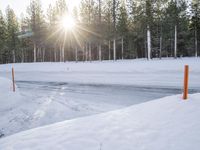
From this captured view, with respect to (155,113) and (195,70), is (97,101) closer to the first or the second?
(155,113)

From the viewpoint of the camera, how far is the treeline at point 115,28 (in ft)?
124

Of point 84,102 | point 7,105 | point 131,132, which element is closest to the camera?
point 131,132

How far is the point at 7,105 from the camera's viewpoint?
10195 mm

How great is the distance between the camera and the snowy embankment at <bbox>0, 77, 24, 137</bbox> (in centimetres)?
814

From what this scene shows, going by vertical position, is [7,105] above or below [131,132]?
below

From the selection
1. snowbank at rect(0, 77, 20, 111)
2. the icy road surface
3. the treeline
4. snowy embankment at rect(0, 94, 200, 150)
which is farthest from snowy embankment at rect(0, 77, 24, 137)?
the treeline

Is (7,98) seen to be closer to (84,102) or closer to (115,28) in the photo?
(84,102)

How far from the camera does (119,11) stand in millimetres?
39938

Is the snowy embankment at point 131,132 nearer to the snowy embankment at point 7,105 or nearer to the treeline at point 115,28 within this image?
the snowy embankment at point 7,105

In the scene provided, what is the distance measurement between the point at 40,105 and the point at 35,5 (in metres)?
46.3

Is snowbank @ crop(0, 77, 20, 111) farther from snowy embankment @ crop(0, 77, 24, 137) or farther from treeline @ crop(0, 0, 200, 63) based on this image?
treeline @ crop(0, 0, 200, 63)

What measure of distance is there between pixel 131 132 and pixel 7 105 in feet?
23.9

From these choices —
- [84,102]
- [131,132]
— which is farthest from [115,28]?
[131,132]

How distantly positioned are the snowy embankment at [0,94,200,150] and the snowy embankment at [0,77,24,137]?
3176mm
